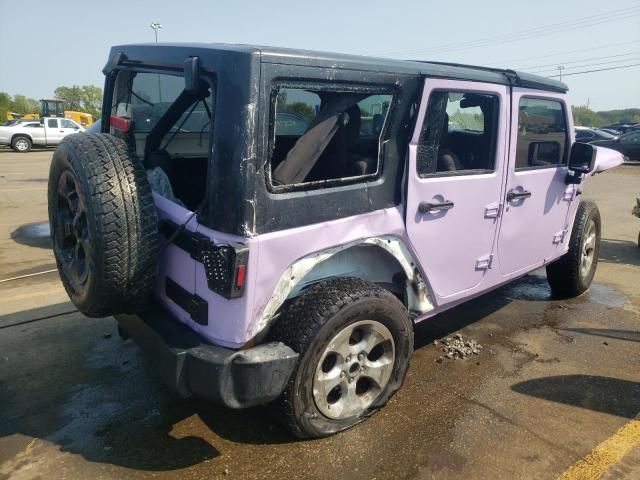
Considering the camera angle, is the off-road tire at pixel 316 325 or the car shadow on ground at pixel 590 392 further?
the car shadow on ground at pixel 590 392

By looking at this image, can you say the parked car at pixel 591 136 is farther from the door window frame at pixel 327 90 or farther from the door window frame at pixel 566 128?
the door window frame at pixel 327 90

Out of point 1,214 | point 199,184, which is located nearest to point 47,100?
point 1,214

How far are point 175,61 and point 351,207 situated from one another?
45.4 inches

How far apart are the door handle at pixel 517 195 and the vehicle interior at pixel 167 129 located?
6.84ft

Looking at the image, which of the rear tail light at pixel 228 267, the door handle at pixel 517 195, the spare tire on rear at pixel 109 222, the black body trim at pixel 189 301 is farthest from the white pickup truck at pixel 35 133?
the rear tail light at pixel 228 267

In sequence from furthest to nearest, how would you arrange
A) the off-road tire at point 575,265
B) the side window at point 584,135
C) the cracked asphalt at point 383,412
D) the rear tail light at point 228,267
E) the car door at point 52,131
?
the car door at point 52,131 → the side window at point 584,135 → the off-road tire at point 575,265 → the cracked asphalt at point 383,412 → the rear tail light at point 228,267

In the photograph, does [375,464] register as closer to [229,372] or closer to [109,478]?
[229,372]

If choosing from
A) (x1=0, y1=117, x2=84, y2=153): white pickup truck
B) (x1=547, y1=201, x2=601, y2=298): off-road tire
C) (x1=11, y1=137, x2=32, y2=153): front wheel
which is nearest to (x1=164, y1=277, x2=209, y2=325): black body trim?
(x1=547, y1=201, x2=601, y2=298): off-road tire

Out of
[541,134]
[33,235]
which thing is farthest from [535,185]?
[33,235]

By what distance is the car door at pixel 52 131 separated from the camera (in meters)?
24.8

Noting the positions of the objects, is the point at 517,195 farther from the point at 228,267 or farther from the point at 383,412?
the point at 228,267

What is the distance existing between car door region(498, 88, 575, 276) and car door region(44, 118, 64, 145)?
2560 cm

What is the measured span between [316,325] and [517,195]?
1.96 meters

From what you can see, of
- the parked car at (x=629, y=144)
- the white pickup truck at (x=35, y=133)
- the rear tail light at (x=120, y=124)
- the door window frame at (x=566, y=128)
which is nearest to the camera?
the rear tail light at (x=120, y=124)
